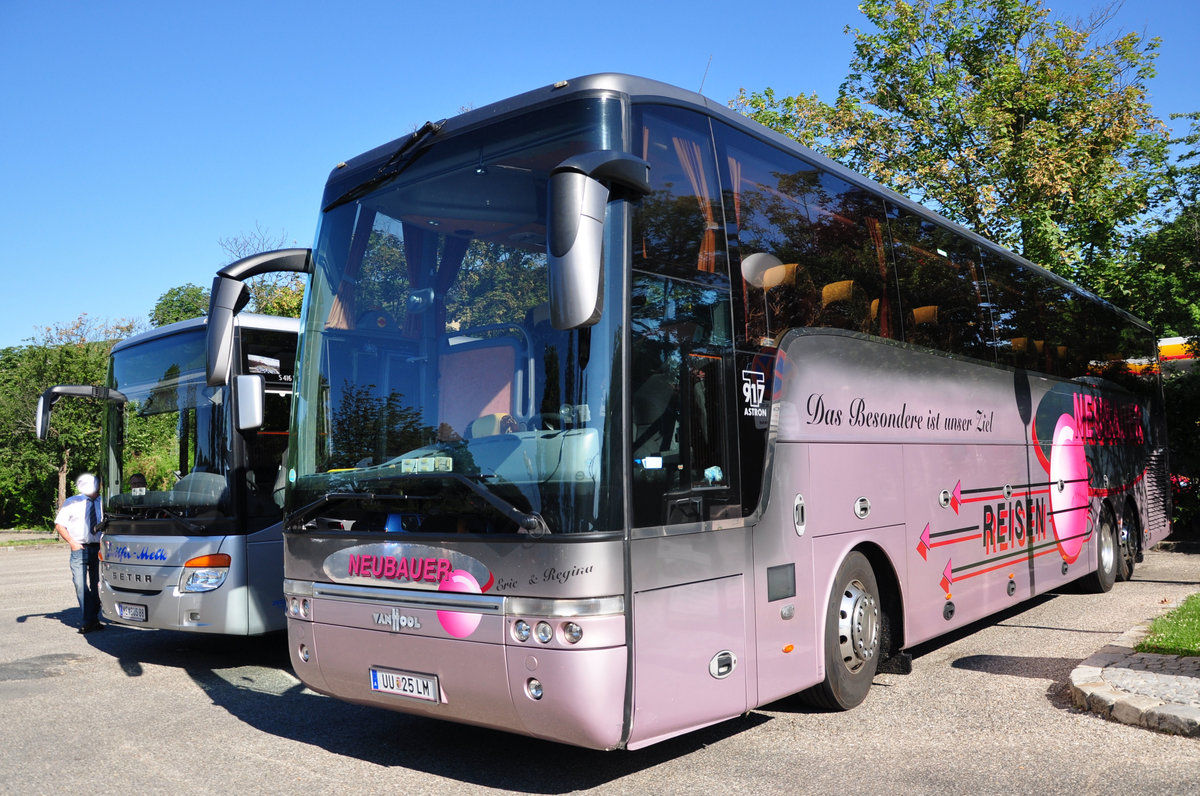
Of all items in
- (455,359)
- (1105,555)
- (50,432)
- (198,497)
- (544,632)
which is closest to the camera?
(544,632)

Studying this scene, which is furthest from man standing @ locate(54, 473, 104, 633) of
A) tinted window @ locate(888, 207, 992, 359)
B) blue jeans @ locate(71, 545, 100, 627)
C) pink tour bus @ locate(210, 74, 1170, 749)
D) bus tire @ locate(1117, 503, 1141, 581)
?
bus tire @ locate(1117, 503, 1141, 581)

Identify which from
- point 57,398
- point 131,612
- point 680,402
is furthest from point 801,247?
point 57,398

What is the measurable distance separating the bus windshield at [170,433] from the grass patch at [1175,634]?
7963mm

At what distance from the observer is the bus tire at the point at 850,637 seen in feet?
21.2

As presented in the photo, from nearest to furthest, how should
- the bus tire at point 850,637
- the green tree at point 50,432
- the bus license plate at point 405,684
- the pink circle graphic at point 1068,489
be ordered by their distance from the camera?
1. the bus license plate at point 405,684
2. the bus tire at point 850,637
3. the pink circle graphic at point 1068,489
4. the green tree at point 50,432

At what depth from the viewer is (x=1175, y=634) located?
8.19m

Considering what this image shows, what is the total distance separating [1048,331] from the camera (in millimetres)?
11273

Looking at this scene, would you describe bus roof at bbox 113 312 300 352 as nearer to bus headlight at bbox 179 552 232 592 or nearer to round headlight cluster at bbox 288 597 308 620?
bus headlight at bbox 179 552 232 592

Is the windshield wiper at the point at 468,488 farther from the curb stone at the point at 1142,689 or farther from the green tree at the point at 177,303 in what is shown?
the green tree at the point at 177,303

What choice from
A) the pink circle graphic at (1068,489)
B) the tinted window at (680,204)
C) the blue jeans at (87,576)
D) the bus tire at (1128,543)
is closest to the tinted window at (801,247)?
the tinted window at (680,204)

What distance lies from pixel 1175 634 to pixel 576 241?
22.3ft

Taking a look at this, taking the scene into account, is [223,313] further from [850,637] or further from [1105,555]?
[1105,555]

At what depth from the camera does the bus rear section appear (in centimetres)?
877

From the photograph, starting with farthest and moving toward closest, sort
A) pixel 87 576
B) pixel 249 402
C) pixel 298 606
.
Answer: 1. pixel 87 576
2. pixel 249 402
3. pixel 298 606
